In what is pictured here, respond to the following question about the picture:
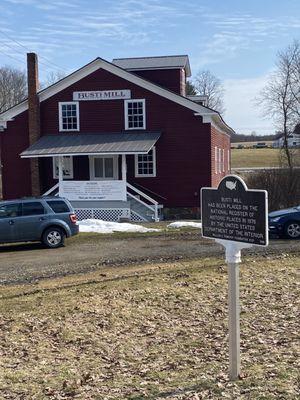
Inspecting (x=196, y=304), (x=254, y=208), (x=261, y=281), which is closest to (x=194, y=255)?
(x=261, y=281)

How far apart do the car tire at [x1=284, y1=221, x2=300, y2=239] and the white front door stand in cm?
1444

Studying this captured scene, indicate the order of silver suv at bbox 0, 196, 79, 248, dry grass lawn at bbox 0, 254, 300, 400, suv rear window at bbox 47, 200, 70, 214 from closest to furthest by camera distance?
dry grass lawn at bbox 0, 254, 300, 400
silver suv at bbox 0, 196, 79, 248
suv rear window at bbox 47, 200, 70, 214

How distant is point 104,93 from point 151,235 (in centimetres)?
1256

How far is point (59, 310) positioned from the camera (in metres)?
9.05

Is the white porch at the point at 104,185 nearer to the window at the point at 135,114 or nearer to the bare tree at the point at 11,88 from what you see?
the window at the point at 135,114

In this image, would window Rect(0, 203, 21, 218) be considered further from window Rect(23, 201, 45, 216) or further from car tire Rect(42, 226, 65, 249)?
car tire Rect(42, 226, 65, 249)

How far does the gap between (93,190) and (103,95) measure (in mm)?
5547

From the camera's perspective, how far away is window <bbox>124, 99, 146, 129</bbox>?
30.4 metres

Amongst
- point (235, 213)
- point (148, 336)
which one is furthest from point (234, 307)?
point (148, 336)

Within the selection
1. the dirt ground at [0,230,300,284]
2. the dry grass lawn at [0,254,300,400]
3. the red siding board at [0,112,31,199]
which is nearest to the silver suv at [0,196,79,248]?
the dirt ground at [0,230,300,284]

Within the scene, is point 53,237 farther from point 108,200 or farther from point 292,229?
point 108,200

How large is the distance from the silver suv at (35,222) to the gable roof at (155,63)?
17591 millimetres

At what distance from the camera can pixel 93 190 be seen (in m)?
28.9

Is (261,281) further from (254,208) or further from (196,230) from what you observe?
(196,230)
